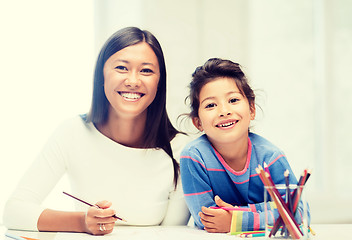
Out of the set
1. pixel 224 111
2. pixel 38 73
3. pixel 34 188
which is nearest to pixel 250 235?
pixel 224 111

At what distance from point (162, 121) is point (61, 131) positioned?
0.28 meters

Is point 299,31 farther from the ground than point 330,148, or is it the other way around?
point 299,31

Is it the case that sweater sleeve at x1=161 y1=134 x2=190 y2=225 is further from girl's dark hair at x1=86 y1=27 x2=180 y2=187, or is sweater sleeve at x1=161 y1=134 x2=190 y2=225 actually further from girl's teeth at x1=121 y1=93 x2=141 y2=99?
girl's teeth at x1=121 y1=93 x2=141 y2=99

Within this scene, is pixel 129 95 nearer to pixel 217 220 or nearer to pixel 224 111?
pixel 224 111

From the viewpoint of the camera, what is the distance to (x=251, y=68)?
186 centimetres

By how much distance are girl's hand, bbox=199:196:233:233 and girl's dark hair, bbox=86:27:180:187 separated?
0.22 meters

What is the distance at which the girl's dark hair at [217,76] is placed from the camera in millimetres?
1170

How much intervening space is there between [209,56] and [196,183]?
2.58 ft

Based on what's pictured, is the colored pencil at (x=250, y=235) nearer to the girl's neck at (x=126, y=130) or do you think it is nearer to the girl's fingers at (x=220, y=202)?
the girl's fingers at (x=220, y=202)

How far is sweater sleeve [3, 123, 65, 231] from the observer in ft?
3.73

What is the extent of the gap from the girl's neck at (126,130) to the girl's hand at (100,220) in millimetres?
291

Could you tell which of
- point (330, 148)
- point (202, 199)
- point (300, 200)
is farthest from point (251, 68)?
point (300, 200)

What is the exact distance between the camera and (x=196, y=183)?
1123 mm

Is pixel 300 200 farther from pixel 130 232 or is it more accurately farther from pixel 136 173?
pixel 136 173
